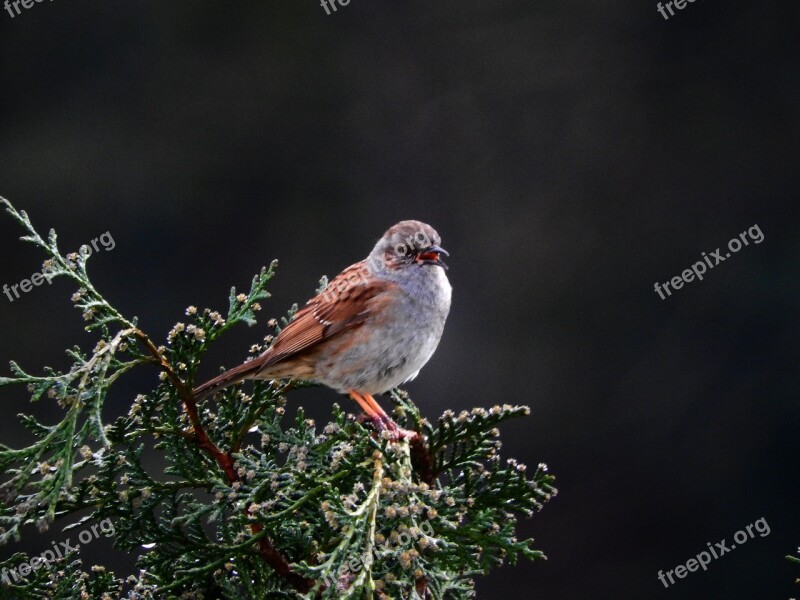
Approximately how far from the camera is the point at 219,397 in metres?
1.46

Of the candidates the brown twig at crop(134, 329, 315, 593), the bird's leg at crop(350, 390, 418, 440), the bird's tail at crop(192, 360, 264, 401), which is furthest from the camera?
the bird's leg at crop(350, 390, 418, 440)

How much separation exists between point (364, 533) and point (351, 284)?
102 centimetres

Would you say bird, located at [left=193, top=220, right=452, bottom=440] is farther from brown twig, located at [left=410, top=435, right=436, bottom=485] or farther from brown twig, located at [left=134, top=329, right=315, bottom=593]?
brown twig, located at [left=134, top=329, right=315, bottom=593]

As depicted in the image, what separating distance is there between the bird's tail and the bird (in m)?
0.27

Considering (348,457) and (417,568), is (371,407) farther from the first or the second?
(417,568)

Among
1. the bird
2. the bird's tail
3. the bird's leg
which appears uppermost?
the bird's tail

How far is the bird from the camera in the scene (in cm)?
200

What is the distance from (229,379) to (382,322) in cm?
52

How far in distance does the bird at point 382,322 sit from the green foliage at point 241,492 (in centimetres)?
56

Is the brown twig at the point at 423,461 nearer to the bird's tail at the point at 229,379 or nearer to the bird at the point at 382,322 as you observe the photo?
the bird's tail at the point at 229,379

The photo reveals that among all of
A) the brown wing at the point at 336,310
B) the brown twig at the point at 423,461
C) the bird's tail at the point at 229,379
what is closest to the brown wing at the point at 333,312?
the brown wing at the point at 336,310

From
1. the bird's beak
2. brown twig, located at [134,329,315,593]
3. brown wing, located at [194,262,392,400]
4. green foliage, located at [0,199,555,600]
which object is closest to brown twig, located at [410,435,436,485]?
green foliage, located at [0,199,555,600]

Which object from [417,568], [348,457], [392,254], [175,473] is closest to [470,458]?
[348,457]

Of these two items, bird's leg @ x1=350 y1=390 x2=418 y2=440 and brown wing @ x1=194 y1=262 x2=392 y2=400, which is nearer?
bird's leg @ x1=350 y1=390 x2=418 y2=440
